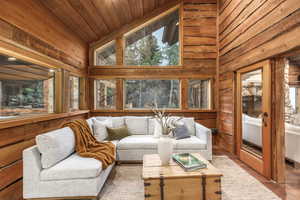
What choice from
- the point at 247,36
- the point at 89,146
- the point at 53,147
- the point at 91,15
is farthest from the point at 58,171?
the point at 247,36

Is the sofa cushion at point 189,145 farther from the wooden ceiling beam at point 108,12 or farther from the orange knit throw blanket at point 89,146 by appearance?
the wooden ceiling beam at point 108,12

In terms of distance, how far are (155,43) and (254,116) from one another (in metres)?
3.16

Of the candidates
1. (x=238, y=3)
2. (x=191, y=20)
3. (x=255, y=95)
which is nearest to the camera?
(x=255, y=95)

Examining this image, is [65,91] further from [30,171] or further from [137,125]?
[30,171]

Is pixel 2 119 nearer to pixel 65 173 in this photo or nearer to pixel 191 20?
pixel 65 173

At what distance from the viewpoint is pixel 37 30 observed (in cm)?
268

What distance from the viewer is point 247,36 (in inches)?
131

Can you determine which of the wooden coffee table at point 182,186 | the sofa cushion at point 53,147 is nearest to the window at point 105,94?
the sofa cushion at point 53,147

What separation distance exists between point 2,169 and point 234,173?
3404mm

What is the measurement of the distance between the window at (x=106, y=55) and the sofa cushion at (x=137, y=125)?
1.84m

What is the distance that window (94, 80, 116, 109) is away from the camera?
4.88 m

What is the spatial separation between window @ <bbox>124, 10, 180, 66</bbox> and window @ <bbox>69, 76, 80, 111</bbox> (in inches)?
57.9

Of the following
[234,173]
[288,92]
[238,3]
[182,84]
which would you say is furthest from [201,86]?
[288,92]

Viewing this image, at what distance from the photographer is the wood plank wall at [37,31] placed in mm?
2121
